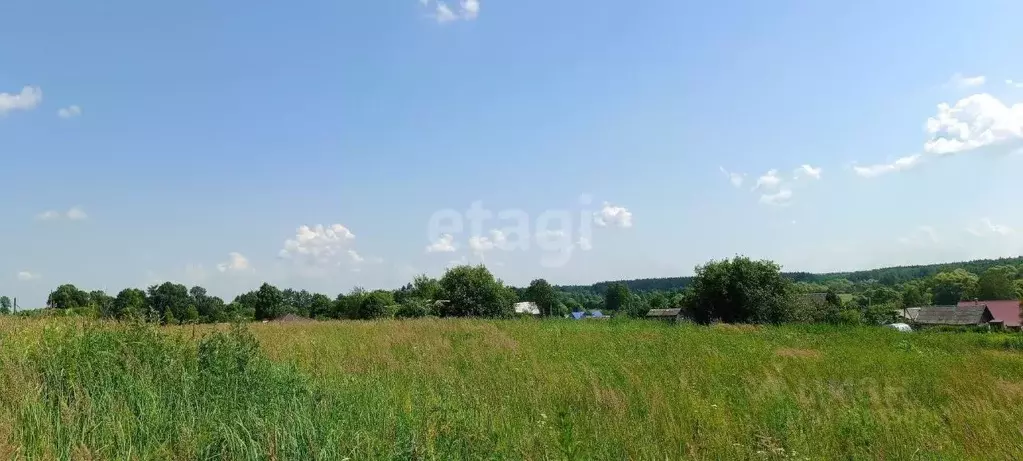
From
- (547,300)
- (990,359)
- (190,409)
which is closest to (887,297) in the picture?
(547,300)

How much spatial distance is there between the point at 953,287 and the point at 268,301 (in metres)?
125

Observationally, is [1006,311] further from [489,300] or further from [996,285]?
[489,300]

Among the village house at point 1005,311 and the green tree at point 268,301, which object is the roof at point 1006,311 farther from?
the green tree at point 268,301

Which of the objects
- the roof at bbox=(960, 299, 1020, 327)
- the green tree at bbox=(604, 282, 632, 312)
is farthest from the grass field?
the green tree at bbox=(604, 282, 632, 312)

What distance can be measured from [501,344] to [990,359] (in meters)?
11.0

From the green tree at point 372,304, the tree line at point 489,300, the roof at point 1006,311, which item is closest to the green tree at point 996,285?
the tree line at point 489,300

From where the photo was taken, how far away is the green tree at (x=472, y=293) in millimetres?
51781

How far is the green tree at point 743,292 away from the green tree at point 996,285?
242ft

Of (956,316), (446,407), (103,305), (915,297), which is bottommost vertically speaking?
(915,297)

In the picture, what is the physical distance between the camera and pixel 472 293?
52594mm

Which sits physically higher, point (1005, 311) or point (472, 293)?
point (472, 293)

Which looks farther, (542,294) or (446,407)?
(542,294)

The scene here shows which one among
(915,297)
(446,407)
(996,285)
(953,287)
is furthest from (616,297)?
(446,407)

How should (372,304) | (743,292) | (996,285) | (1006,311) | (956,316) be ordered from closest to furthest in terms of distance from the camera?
(743,292) → (956,316) → (1006,311) → (372,304) → (996,285)
